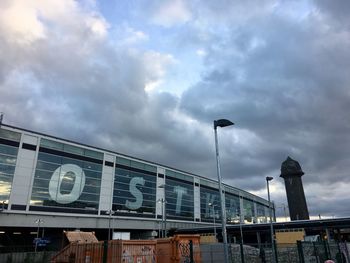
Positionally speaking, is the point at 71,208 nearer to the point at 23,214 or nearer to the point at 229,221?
the point at 23,214

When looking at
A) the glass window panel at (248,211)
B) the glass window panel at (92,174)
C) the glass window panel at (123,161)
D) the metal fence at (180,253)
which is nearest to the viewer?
the metal fence at (180,253)

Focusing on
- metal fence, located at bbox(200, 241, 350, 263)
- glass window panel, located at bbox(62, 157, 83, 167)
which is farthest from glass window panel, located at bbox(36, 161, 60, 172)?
metal fence, located at bbox(200, 241, 350, 263)

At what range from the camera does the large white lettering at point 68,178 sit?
57500 millimetres

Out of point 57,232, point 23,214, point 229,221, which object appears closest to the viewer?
point 23,214

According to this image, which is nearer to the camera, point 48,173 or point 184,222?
point 48,173

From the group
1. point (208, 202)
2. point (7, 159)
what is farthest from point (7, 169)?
point (208, 202)

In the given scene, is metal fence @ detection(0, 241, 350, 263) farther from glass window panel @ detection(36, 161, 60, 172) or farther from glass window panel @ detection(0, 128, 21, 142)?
glass window panel @ detection(36, 161, 60, 172)

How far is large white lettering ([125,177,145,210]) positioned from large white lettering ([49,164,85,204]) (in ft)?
40.7

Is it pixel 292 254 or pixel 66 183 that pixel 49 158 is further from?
pixel 292 254

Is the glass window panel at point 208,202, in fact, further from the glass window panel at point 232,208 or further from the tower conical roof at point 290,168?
the tower conical roof at point 290,168

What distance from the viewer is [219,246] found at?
75.5 feet

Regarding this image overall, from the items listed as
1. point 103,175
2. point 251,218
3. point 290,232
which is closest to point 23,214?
point 103,175

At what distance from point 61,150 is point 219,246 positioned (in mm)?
43689

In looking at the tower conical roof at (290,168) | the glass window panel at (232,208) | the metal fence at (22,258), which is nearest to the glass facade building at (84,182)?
the glass window panel at (232,208)
